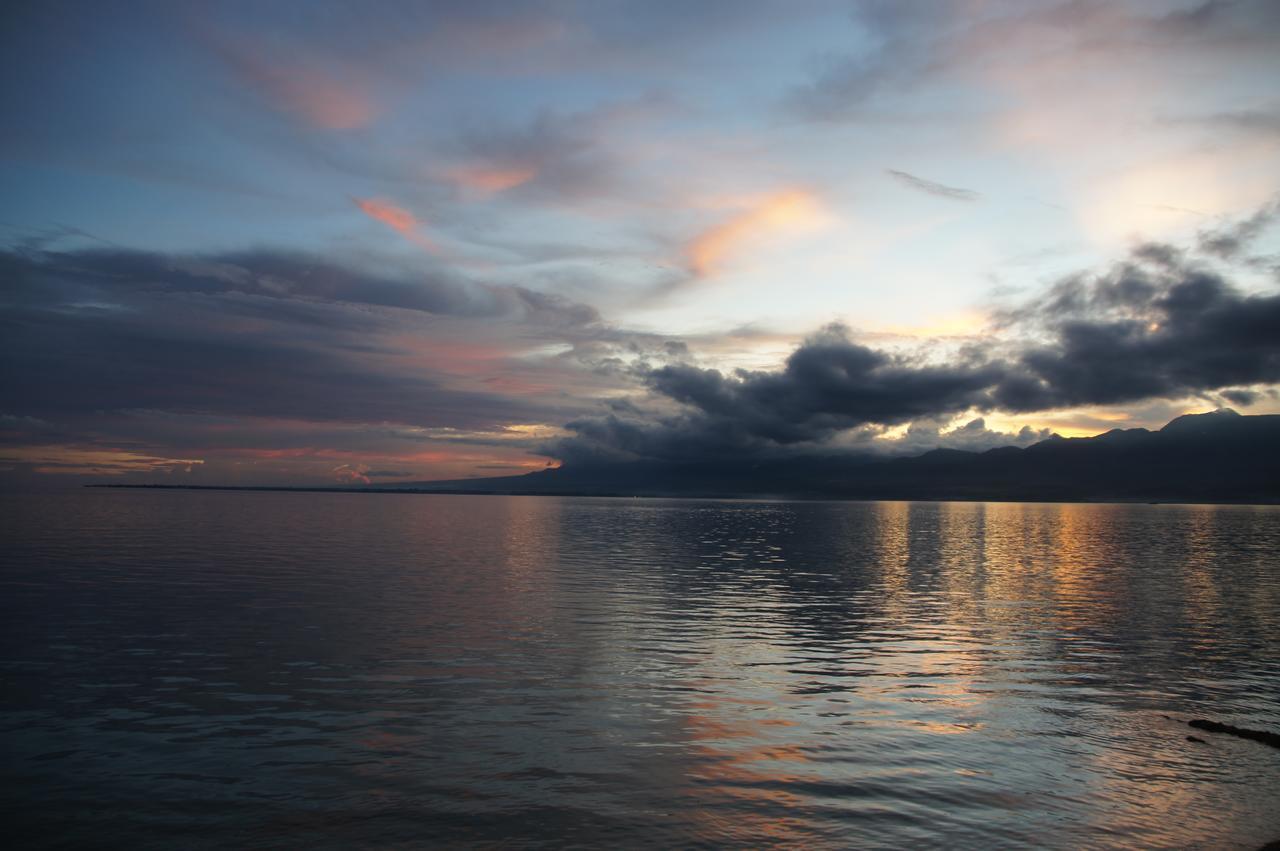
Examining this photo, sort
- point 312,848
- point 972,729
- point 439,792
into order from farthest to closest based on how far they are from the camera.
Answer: point 972,729
point 439,792
point 312,848

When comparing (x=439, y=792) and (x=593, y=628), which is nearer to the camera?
(x=439, y=792)

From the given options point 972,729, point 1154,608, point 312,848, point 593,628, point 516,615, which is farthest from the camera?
point 1154,608

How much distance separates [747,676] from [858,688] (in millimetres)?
3975

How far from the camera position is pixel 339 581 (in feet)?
186

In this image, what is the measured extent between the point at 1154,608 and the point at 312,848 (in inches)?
2064

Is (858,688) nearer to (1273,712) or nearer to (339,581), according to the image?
(1273,712)

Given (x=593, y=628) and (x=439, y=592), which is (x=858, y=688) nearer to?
(x=593, y=628)

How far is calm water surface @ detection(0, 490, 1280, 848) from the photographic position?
54.7 ft

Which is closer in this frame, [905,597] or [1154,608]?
[1154,608]

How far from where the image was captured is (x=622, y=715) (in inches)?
947

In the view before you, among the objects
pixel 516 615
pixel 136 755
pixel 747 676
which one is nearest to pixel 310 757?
pixel 136 755

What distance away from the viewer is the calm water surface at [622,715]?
16.7m

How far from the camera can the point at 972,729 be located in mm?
23375

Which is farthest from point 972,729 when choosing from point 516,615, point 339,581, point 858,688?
point 339,581
